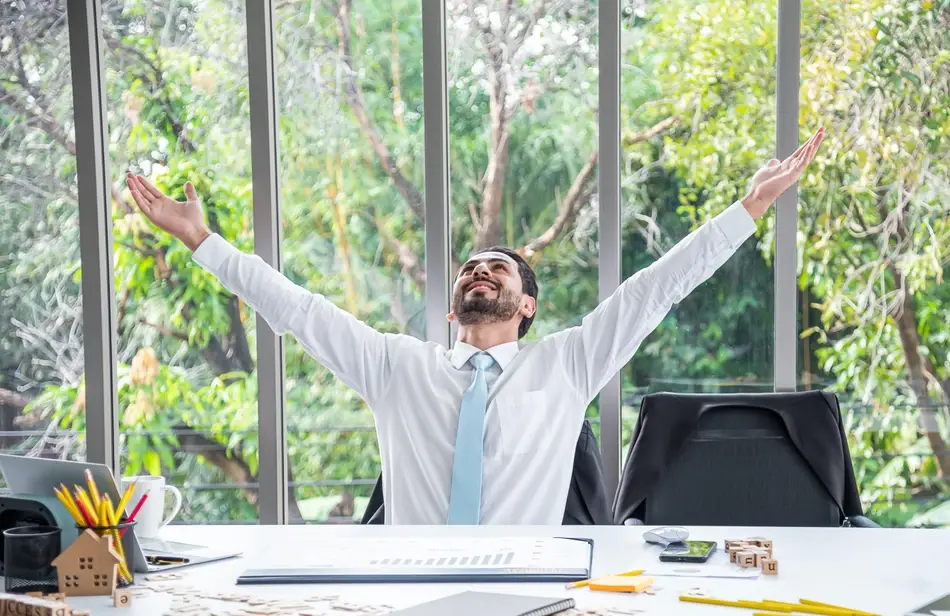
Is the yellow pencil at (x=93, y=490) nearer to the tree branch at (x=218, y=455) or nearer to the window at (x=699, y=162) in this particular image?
the tree branch at (x=218, y=455)

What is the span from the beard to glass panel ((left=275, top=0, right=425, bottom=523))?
587 mm

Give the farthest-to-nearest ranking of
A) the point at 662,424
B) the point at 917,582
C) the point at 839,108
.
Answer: the point at 839,108, the point at 662,424, the point at 917,582

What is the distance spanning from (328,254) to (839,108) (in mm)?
1769

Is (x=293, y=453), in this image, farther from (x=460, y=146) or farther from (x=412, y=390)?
(x=460, y=146)

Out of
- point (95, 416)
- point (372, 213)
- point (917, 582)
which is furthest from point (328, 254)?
point (917, 582)

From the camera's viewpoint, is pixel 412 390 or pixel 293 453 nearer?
pixel 412 390

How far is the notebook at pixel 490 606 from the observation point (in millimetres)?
1124

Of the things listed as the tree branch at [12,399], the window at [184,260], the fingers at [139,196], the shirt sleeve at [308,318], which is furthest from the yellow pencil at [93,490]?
the tree branch at [12,399]

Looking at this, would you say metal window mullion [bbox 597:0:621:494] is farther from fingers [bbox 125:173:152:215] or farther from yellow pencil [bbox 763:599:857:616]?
yellow pencil [bbox 763:599:857:616]

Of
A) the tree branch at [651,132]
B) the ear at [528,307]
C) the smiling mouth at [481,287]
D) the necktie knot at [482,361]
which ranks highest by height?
the tree branch at [651,132]

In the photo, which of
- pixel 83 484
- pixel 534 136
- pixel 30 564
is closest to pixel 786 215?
pixel 534 136

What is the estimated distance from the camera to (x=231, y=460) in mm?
3287

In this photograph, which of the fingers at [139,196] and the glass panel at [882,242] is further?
the glass panel at [882,242]

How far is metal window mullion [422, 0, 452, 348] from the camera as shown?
10.1ft
